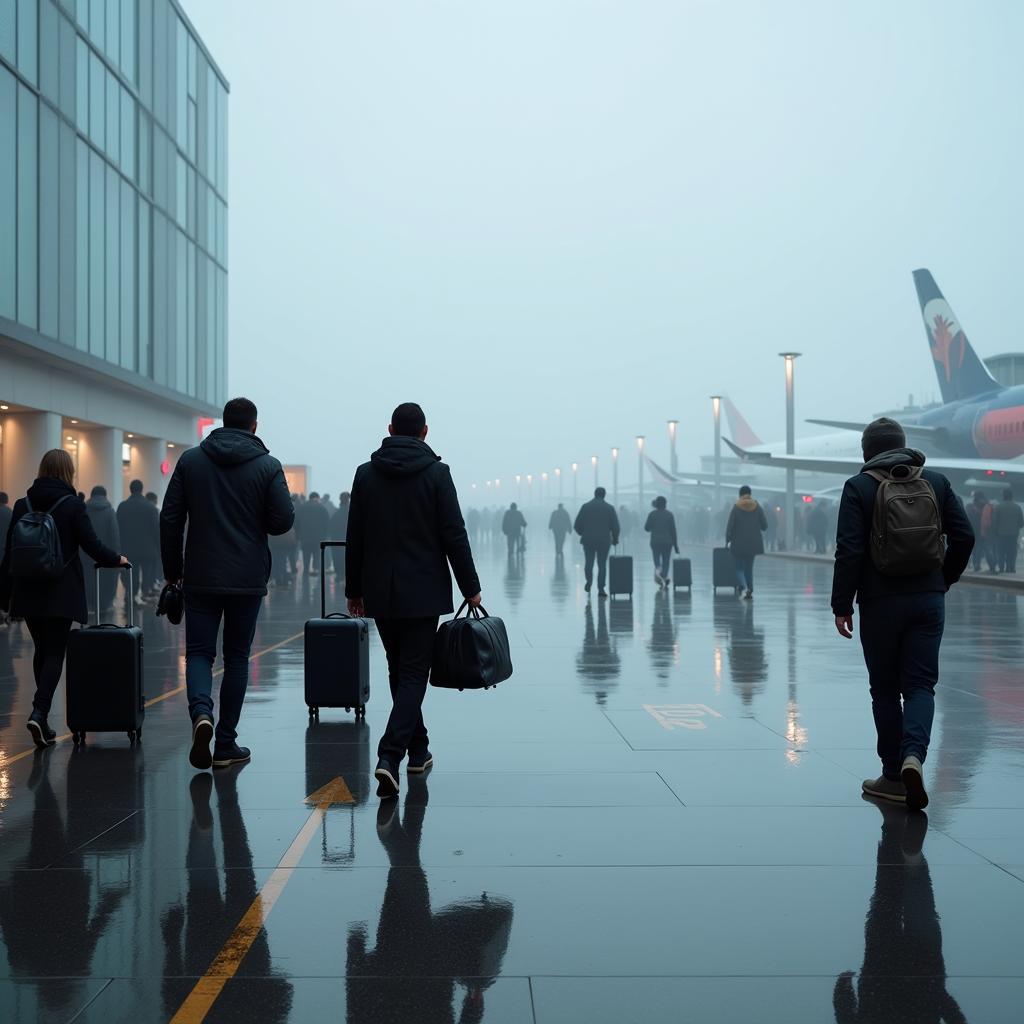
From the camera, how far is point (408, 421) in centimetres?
701

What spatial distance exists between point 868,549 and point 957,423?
1561 inches

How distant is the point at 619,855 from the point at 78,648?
4.14 m

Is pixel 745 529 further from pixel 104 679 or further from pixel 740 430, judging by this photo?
pixel 740 430

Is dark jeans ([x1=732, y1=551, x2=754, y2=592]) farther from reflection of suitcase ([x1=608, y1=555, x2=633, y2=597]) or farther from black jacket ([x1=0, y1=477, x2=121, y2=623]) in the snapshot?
black jacket ([x1=0, y1=477, x2=121, y2=623])

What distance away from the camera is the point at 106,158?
92.8ft

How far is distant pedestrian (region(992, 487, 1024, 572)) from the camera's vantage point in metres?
28.5

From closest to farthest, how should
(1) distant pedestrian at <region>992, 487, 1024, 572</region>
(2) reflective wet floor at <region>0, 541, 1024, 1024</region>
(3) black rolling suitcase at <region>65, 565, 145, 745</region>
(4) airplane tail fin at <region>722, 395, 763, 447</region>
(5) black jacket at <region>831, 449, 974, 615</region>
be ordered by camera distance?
1. (2) reflective wet floor at <region>0, 541, 1024, 1024</region>
2. (5) black jacket at <region>831, 449, 974, 615</region>
3. (3) black rolling suitcase at <region>65, 565, 145, 745</region>
4. (1) distant pedestrian at <region>992, 487, 1024, 572</region>
5. (4) airplane tail fin at <region>722, 395, 763, 447</region>

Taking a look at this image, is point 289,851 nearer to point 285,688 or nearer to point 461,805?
point 461,805

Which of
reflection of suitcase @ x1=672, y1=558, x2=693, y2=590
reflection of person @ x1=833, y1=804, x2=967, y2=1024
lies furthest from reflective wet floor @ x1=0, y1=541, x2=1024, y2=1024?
reflection of suitcase @ x1=672, y1=558, x2=693, y2=590

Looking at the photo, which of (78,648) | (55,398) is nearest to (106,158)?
(55,398)

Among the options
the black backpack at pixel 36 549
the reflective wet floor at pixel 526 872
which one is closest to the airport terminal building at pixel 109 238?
the black backpack at pixel 36 549

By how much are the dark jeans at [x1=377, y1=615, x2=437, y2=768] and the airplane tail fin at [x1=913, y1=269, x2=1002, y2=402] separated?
4333cm

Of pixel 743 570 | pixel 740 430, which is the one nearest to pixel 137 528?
pixel 743 570

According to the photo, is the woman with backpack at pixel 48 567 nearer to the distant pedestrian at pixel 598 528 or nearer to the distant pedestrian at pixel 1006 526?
the distant pedestrian at pixel 598 528
